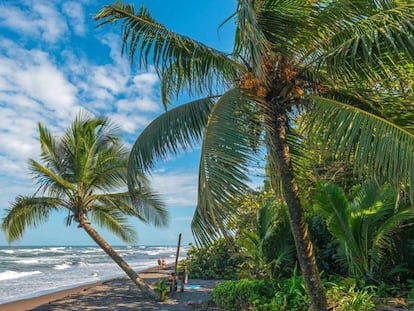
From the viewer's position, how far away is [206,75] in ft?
16.5

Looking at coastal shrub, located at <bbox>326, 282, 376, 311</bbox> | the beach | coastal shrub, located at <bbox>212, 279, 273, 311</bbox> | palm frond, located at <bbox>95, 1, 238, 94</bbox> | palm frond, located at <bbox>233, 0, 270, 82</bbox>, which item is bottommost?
the beach

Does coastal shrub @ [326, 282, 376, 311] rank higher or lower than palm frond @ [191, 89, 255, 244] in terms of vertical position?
lower

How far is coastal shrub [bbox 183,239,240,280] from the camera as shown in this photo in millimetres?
15540

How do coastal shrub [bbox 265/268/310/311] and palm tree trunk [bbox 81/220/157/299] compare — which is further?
palm tree trunk [bbox 81/220/157/299]

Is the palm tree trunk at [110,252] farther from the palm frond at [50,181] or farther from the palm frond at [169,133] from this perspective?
the palm frond at [169,133]

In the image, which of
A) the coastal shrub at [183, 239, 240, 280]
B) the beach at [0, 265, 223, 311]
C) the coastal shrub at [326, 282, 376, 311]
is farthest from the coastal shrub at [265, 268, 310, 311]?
the coastal shrub at [183, 239, 240, 280]

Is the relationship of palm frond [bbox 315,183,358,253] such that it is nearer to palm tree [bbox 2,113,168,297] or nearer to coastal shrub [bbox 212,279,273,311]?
coastal shrub [bbox 212,279,273,311]

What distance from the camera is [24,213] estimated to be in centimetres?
1041

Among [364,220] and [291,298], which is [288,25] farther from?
[291,298]

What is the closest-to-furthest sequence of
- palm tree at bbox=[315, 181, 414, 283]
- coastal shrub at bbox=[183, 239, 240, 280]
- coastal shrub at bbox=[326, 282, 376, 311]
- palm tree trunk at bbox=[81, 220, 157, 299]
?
coastal shrub at bbox=[326, 282, 376, 311], palm tree at bbox=[315, 181, 414, 283], palm tree trunk at bbox=[81, 220, 157, 299], coastal shrub at bbox=[183, 239, 240, 280]

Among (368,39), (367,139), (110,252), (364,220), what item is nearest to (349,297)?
(364,220)

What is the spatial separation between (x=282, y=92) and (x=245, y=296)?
545 cm

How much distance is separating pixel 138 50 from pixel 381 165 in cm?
324

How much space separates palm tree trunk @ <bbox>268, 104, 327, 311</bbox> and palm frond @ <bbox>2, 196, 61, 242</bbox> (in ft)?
25.2
